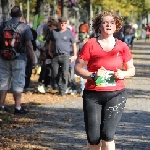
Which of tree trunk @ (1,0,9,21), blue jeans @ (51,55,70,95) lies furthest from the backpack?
tree trunk @ (1,0,9,21)

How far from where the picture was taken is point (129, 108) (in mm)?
12008

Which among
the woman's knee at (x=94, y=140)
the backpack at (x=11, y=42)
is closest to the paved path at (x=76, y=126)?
the backpack at (x=11, y=42)

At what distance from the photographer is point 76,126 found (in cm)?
963

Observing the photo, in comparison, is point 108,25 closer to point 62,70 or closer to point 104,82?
point 104,82

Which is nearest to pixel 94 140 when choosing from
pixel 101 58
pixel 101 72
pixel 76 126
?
pixel 101 72

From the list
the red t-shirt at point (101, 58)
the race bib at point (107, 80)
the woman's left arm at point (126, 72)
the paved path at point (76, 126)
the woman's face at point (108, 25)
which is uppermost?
the woman's face at point (108, 25)

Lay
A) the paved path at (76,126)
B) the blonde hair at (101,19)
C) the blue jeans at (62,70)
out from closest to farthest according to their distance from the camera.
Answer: the blonde hair at (101,19)
the paved path at (76,126)
the blue jeans at (62,70)

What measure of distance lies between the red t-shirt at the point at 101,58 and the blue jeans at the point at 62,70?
713 centimetres

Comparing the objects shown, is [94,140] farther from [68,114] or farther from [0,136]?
[68,114]

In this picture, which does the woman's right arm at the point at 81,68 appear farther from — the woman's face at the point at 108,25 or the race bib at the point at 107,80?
the woman's face at the point at 108,25

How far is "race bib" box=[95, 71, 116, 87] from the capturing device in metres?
5.98

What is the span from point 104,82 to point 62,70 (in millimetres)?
7498

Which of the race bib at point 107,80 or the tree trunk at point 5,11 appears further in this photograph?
the tree trunk at point 5,11

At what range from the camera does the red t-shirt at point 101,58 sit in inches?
239
